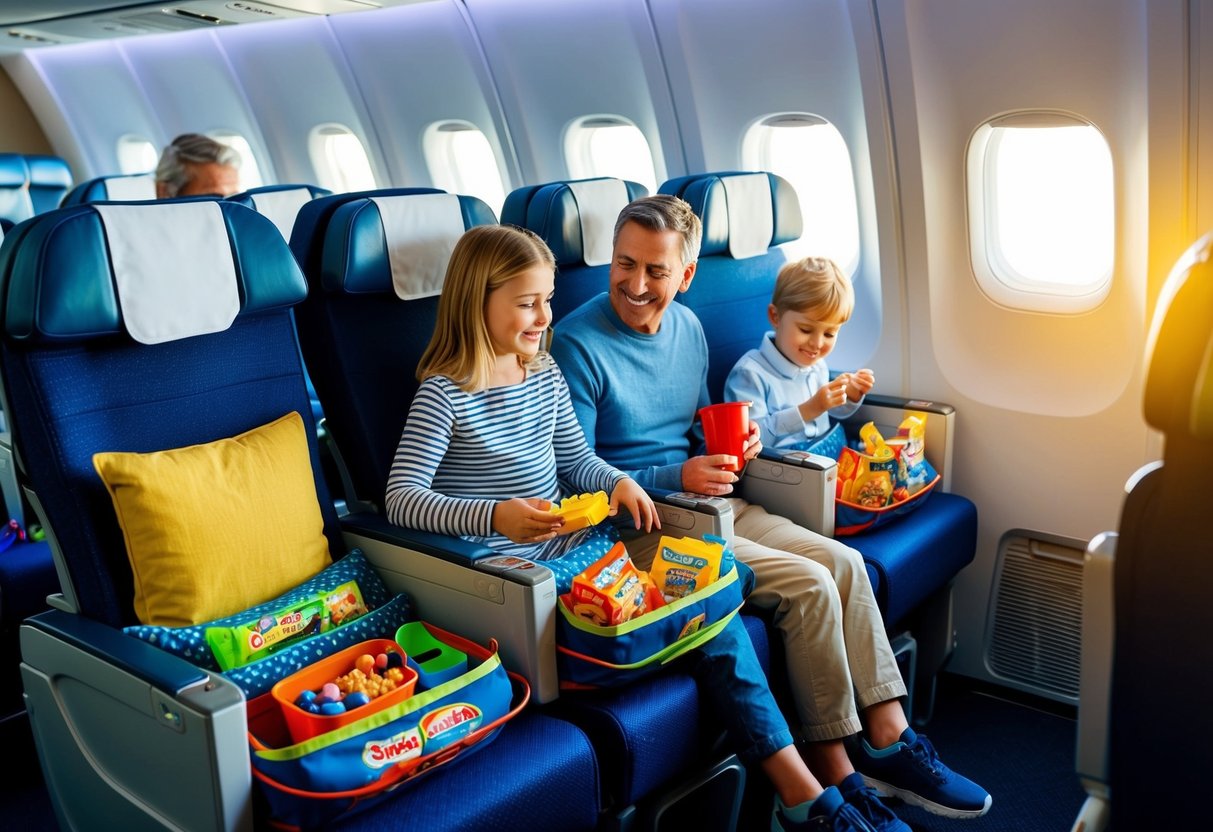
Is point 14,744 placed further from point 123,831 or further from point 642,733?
point 642,733

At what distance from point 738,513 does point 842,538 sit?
33 centimetres

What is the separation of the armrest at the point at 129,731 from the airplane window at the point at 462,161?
4.44 meters

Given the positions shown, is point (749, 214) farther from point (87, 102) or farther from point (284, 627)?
point (87, 102)

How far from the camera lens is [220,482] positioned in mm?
2330

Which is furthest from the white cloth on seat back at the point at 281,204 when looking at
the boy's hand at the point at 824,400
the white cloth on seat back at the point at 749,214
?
the boy's hand at the point at 824,400

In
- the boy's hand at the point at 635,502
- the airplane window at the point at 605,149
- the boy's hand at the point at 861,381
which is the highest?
the airplane window at the point at 605,149

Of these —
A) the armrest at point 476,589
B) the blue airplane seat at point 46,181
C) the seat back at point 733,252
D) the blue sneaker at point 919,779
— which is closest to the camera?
the armrest at point 476,589

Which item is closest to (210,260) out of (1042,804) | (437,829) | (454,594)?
(454,594)

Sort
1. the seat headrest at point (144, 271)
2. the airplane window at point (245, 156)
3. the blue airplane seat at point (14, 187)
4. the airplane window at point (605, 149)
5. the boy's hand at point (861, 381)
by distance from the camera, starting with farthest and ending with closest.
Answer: the airplane window at point (245, 156)
the blue airplane seat at point (14, 187)
the airplane window at point (605, 149)
the boy's hand at point (861, 381)
the seat headrest at point (144, 271)

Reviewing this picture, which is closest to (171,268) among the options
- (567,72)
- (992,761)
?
(992,761)

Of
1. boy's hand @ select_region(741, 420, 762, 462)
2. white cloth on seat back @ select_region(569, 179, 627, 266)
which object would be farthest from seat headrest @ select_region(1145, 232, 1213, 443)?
white cloth on seat back @ select_region(569, 179, 627, 266)

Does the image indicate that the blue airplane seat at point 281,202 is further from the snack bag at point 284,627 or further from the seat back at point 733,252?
the snack bag at point 284,627

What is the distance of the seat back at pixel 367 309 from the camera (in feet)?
9.03

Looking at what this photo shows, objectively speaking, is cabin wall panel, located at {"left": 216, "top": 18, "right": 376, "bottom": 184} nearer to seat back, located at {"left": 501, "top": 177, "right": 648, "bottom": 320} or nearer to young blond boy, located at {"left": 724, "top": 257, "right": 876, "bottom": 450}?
seat back, located at {"left": 501, "top": 177, "right": 648, "bottom": 320}
